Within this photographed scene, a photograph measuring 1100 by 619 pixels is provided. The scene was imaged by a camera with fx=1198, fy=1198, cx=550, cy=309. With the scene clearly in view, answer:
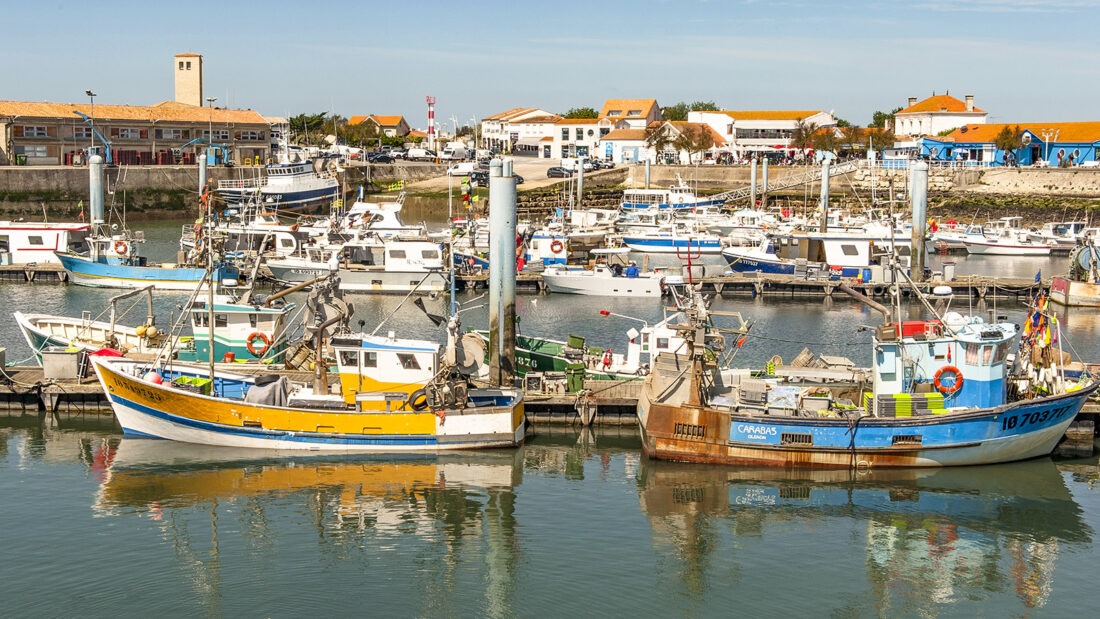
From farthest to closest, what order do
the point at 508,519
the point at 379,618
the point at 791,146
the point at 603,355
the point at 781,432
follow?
the point at 791,146, the point at 603,355, the point at 781,432, the point at 508,519, the point at 379,618

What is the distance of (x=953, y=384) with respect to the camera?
24672 mm

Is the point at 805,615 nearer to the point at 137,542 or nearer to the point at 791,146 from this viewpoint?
the point at 137,542

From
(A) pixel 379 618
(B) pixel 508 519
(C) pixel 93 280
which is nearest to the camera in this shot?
(A) pixel 379 618

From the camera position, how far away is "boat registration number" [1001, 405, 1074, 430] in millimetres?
24547

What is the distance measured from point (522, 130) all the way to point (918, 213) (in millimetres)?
78113

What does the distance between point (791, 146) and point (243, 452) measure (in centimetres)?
8745

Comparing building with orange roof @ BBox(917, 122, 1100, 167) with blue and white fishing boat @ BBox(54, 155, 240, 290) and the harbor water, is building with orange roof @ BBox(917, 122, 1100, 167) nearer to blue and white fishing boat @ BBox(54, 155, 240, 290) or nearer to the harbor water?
blue and white fishing boat @ BBox(54, 155, 240, 290)

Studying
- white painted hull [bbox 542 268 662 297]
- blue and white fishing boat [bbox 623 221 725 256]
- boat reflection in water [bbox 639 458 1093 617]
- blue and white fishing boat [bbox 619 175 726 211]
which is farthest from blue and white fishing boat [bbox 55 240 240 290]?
blue and white fishing boat [bbox 619 175 726 211]

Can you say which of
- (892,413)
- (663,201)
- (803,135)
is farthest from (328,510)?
(803,135)

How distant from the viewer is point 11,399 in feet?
93.6

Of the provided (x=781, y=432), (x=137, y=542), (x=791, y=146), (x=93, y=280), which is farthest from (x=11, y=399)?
(x=791, y=146)

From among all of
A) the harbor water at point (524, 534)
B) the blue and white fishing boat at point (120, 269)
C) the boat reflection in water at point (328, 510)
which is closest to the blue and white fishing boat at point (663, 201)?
the blue and white fishing boat at point (120, 269)

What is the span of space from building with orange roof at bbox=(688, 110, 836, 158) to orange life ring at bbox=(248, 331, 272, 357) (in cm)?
8084

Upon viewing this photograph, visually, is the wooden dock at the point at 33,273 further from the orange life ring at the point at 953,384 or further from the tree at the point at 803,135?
the tree at the point at 803,135
